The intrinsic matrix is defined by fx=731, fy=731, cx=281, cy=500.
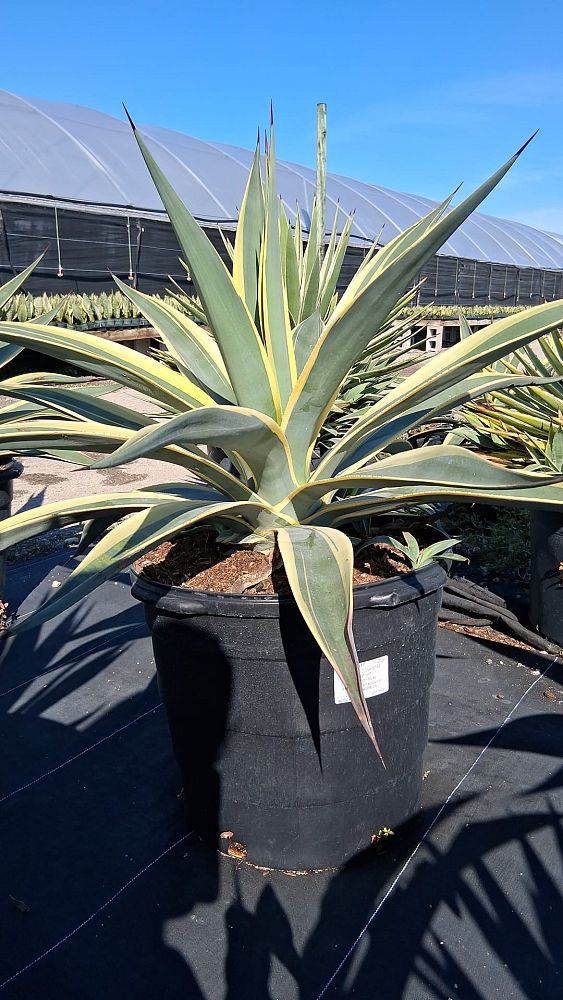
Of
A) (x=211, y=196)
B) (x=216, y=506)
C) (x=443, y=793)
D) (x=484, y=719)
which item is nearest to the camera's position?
(x=216, y=506)

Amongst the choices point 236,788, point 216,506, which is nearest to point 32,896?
point 236,788

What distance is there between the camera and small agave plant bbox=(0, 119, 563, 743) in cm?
117

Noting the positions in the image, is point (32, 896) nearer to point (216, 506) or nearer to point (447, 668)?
point (216, 506)

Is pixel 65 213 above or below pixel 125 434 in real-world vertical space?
above

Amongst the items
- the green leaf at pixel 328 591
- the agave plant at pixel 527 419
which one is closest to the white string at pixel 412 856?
the green leaf at pixel 328 591

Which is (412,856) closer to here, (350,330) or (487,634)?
(350,330)

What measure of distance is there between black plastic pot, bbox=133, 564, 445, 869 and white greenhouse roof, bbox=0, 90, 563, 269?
482 inches

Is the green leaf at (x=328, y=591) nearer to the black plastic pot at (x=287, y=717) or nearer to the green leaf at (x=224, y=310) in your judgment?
the black plastic pot at (x=287, y=717)

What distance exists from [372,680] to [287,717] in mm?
181

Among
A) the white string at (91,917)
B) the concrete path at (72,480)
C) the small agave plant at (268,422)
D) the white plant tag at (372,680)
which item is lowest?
the concrete path at (72,480)

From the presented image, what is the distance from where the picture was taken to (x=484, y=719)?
213 cm

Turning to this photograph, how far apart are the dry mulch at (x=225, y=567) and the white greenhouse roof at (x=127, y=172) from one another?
1198cm

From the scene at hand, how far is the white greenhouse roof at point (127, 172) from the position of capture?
1644 cm

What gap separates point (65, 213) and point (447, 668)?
1102cm
